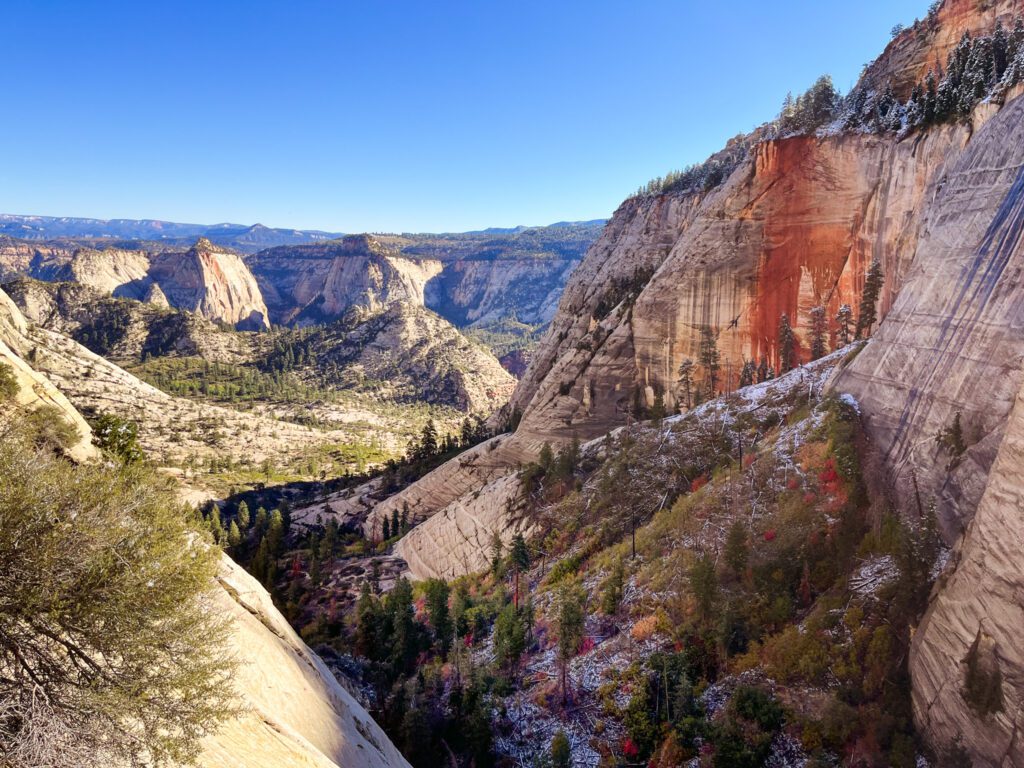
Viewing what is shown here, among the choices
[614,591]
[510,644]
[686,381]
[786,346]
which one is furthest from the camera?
[686,381]

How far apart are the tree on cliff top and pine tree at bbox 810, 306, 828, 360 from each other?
58548 mm

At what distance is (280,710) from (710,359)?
55974 mm

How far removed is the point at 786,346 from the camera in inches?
2196

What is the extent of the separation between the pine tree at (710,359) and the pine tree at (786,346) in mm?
6791

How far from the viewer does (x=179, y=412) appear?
124 metres

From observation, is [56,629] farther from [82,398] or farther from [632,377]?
[82,398]

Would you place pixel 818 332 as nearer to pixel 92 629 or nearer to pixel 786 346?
pixel 786 346

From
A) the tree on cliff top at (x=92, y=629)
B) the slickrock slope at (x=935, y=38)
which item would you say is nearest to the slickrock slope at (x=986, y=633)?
the tree on cliff top at (x=92, y=629)

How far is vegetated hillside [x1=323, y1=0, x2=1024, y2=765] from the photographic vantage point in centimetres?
1616

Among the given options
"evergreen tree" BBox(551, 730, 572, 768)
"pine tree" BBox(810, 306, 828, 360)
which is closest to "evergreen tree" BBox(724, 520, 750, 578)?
"evergreen tree" BBox(551, 730, 572, 768)

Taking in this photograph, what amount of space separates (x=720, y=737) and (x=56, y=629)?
20777 mm

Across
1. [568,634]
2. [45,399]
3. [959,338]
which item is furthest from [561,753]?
[45,399]

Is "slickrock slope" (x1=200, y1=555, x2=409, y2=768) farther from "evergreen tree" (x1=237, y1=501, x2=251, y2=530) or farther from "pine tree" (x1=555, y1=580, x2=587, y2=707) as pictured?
"evergreen tree" (x1=237, y1=501, x2=251, y2=530)

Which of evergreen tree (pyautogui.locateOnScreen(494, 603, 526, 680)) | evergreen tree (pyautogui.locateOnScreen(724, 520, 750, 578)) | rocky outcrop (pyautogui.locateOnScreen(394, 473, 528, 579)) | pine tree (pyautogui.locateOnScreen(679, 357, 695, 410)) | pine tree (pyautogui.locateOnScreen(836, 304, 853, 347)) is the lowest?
rocky outcrop (pyautogui.locateOnScreen(394, 473, 528, 579))
